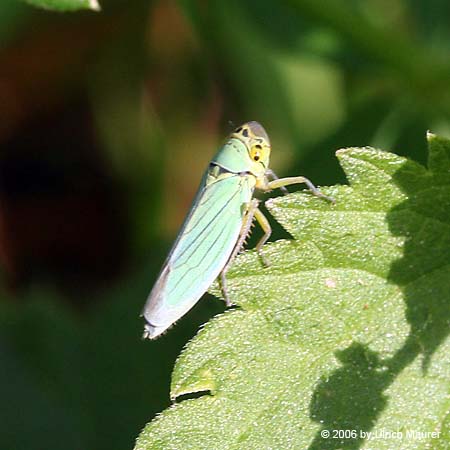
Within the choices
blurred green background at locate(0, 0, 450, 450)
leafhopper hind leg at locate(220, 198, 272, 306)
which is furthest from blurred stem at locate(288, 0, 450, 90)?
leafhopper hind leg at locate(220, 198, 272, 306)

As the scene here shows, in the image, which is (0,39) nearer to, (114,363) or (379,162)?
(114,363)

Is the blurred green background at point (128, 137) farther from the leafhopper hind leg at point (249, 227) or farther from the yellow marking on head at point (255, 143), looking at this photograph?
the leafhopper hind leg at point (249, 227)

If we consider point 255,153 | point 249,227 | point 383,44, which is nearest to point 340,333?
point 249,227

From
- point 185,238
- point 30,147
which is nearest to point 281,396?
point 185,238

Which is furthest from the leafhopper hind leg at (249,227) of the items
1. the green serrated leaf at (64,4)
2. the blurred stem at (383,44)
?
the blurred stem at (383,44)

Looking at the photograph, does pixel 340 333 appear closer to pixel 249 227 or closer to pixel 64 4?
pixel 249 227

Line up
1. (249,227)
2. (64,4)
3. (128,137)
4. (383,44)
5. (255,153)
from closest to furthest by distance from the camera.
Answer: (64,4)
(249,227)
(255,153)
(383,44)
(128,137)

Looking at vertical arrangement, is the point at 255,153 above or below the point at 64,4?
below
